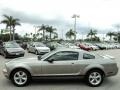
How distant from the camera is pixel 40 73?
25.7 ft

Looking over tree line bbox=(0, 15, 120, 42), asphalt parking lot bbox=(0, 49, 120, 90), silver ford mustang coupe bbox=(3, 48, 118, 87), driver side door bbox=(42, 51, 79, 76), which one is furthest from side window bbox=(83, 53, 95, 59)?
tree line bbox=(0, 15, 120, 42)

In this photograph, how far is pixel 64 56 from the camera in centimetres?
810

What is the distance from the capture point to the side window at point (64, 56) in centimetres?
803

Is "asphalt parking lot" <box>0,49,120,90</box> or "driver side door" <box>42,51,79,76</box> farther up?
"driver side door" <box>42,51,79,76</box>

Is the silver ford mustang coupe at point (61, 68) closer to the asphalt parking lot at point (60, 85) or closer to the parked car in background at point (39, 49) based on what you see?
the asphalt parking lot at point (60, 85)

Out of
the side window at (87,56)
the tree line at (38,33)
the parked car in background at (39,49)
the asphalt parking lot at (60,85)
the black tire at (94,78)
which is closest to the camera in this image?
the asphalt parking lot at (60,85)

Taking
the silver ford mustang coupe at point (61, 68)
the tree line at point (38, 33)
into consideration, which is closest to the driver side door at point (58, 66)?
the silver ford mustang coupe at point (61, 68)

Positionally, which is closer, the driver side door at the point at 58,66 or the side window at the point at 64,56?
the driver side door at the point at 58,66

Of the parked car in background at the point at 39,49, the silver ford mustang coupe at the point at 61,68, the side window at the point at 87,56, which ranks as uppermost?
the side window at the point at 87,56

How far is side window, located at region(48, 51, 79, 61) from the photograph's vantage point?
803cm

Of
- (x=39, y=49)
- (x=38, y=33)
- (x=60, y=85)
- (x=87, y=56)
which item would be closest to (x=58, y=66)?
(x=60, y=85)

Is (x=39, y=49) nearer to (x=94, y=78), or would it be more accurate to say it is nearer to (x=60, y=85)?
(x=60, y=85)

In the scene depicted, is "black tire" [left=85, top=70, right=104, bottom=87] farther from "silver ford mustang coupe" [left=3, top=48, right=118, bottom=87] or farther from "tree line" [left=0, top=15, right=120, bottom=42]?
A: "tree line" [left=0, top=15, right=120, bottom=42]

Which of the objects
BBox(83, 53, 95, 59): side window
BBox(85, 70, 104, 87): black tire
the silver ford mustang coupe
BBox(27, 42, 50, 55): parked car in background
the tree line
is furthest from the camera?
the tree line
